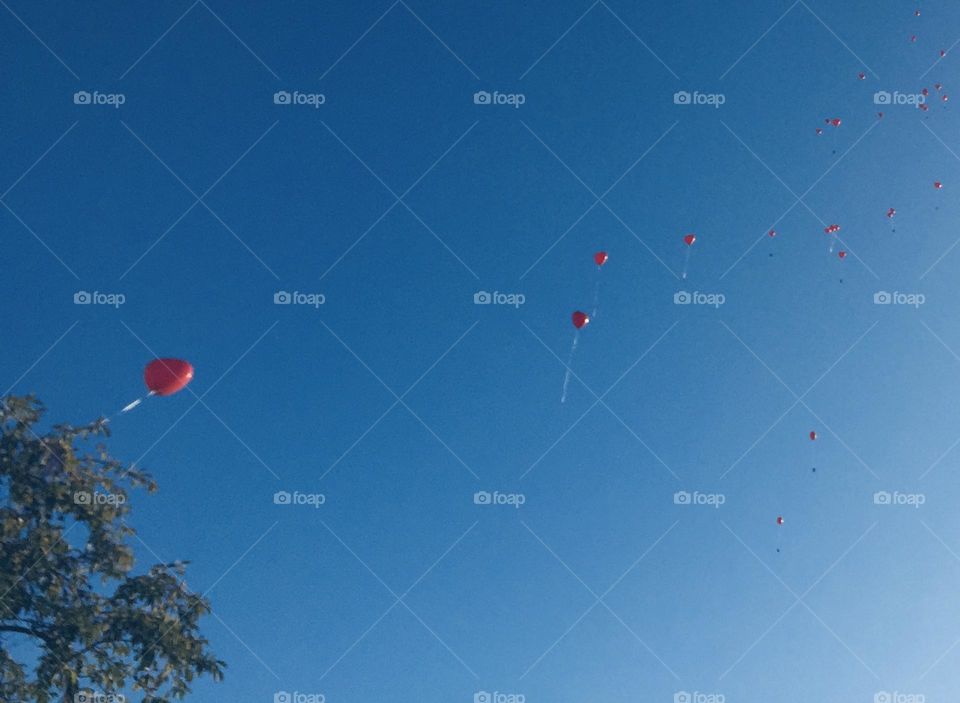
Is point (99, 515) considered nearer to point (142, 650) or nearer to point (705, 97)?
point (142, 650)

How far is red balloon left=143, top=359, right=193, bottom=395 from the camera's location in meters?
6.32

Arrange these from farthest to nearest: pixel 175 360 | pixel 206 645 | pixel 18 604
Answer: pixel 175 360 < pixel 206 645 < pixel 18 604

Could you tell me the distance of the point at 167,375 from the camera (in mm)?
6316

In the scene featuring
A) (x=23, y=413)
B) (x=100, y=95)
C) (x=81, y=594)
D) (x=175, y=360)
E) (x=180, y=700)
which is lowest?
(x=180, y=700)

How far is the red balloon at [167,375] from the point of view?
6.32 m

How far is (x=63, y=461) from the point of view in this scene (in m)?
5.31

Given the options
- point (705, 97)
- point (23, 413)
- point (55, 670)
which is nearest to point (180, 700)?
point (55, 670)

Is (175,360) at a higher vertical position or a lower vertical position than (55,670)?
higher

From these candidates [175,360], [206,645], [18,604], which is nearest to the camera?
[18,604]

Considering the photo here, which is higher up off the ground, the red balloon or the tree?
the red balloon

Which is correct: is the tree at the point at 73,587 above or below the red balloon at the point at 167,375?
below

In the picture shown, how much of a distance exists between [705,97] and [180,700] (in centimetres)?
450

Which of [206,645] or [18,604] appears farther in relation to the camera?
[206,645]

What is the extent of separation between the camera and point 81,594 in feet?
17.6
